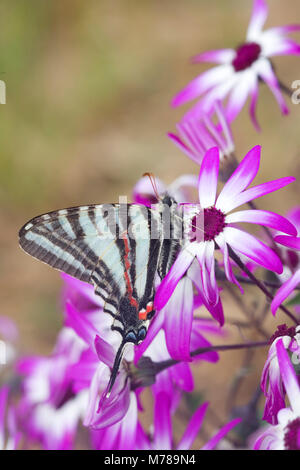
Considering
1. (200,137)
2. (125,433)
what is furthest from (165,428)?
(200,137)

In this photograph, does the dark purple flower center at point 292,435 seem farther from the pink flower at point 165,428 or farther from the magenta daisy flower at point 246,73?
the magenta daisy flower at point 246,73

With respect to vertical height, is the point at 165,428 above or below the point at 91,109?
below

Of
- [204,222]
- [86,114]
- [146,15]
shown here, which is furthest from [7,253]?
[204,222]

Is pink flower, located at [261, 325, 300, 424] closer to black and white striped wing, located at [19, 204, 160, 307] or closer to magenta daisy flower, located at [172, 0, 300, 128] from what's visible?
black and white striped wing, located at [19, 204, 160, 307]

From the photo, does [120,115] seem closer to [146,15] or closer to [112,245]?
[146,15]

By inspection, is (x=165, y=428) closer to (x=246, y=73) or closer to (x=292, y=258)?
(x=292, y=258)

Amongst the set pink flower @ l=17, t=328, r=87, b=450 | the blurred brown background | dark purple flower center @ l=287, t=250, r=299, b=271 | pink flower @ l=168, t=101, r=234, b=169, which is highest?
the blurred brown background

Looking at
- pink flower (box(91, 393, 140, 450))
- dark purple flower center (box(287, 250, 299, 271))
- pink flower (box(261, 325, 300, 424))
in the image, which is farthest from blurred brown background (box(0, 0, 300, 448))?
pink flower (box(261, 325, 300, 424))
